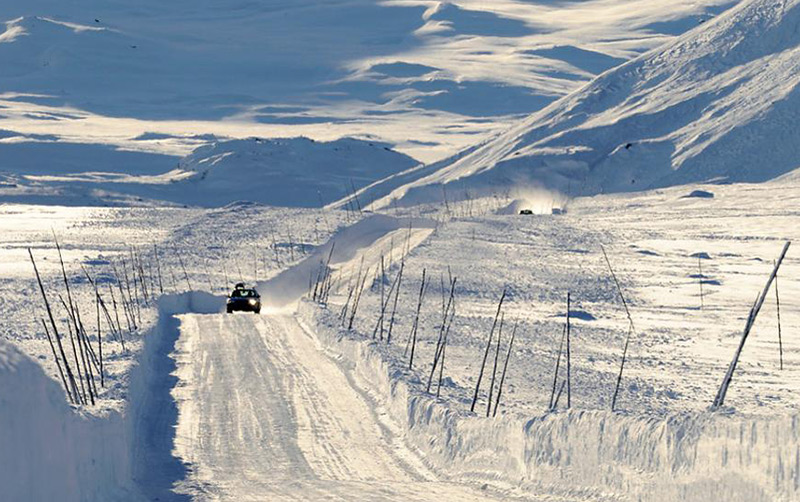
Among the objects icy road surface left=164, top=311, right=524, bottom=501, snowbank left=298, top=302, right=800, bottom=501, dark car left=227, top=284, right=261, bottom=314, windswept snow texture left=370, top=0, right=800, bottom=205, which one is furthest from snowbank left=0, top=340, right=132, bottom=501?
windswept snow texture left=370, top=0, right=800, bottom=205

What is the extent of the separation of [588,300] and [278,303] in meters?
12.7

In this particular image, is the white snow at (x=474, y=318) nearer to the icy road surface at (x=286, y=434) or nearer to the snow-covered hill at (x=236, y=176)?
the icy road surface at (x=286, y=434)

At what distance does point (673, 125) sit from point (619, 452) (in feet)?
286

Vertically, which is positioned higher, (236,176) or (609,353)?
(236,176)

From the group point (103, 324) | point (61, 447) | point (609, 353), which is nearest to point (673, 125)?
point (609, 353)

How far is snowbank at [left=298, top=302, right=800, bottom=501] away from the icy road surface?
434mm

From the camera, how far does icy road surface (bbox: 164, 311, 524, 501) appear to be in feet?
52.6

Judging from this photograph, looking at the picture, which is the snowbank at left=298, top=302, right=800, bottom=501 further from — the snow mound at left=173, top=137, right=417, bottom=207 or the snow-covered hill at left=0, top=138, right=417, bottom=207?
the snow mound at left=173, top=137, right=417, bottom=207

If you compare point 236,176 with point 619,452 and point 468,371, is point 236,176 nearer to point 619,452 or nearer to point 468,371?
point 468,371

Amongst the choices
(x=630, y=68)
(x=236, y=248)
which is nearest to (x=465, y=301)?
(x=236, y=248)

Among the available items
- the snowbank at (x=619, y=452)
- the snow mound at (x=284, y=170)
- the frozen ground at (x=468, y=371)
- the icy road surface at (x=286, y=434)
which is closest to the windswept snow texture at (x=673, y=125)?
the snow mound at (x=284, y=170)

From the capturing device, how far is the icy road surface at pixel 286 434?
16.0 m

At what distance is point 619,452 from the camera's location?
1441 centimetres

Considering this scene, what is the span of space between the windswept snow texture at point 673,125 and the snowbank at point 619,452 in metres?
72.6
